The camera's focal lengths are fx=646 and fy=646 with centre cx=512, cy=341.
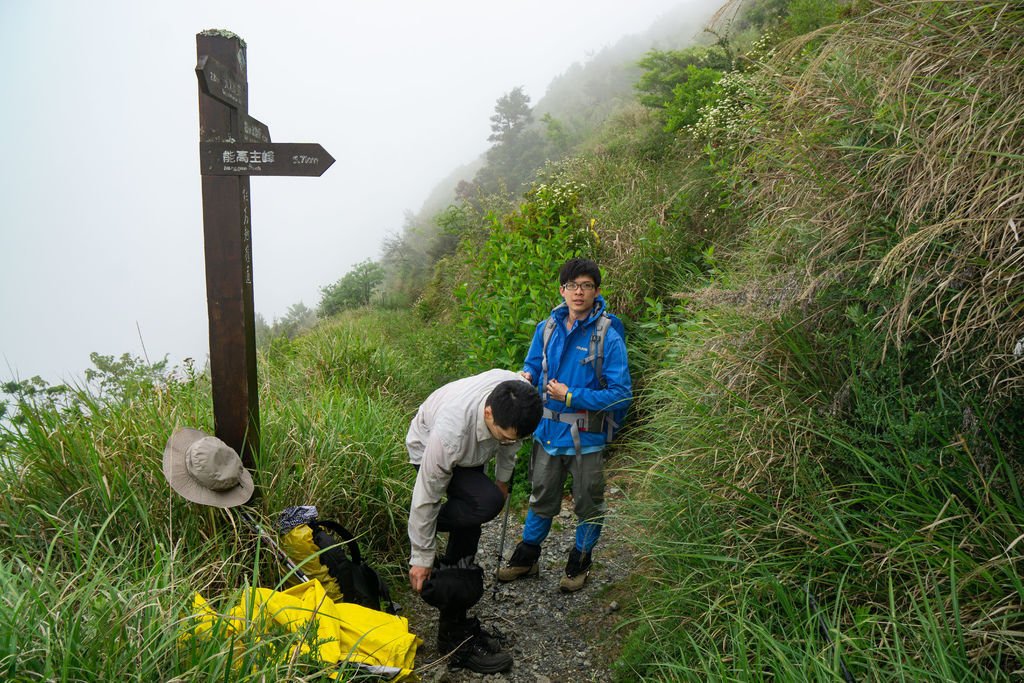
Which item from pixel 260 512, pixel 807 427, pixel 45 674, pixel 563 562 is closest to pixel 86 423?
pixel 260 512

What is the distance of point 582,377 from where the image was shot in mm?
4152

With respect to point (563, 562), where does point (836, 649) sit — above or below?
above

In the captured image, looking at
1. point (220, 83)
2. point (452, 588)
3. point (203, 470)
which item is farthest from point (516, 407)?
point (220, 83)

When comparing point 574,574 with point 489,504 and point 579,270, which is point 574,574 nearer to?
point 489,504

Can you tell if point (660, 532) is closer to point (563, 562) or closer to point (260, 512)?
point (563, 562)

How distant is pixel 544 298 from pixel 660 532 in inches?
127

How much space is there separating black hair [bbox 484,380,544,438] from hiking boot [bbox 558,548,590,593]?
1.57 meters

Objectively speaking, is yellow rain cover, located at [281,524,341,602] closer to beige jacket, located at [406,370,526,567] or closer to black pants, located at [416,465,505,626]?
beige jacket, located at [406,370,526,567]

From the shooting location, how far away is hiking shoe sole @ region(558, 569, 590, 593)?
4.30 m

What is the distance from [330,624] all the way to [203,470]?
3.44ft

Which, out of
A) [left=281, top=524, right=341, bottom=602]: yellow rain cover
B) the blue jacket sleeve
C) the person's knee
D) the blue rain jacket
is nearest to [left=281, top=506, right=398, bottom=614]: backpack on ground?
[left=281, top=524, right=341, bottom=602]: yellow rain cover

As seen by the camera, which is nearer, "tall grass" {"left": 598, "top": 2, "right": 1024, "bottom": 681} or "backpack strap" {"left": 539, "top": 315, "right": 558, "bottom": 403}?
"tall grass" {"left": 598, "top": 2, "right": 1024, "bottom": 681}

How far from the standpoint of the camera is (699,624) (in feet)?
9.17

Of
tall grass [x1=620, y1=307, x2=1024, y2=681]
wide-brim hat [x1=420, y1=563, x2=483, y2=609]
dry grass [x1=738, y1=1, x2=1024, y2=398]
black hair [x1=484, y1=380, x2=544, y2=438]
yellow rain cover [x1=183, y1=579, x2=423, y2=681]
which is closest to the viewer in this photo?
tall grass [x1=620, y1=307, x2=1024, y2=681]
